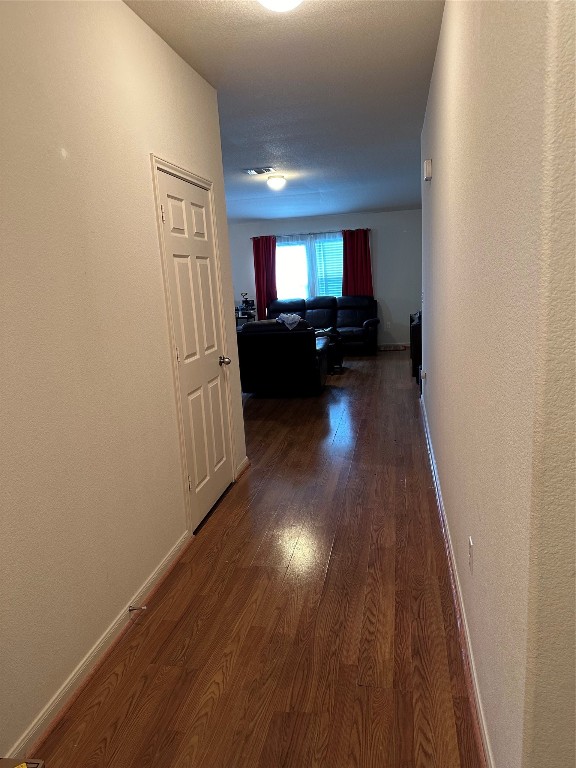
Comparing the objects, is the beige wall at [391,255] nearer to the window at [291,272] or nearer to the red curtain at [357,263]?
the red curtain at [357,263]

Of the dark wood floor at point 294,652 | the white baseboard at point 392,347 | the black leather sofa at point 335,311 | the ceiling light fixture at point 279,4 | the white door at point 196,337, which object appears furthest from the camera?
the white baseboard at point 392,347

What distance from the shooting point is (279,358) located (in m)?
6.20

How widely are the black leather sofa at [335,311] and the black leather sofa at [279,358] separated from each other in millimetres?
3090

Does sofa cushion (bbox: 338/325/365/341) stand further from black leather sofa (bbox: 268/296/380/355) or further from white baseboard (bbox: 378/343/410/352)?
white baseboard (bbox: 378/343/410/352)

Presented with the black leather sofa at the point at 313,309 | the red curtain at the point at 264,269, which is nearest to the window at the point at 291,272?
the red curtain at the point at 264,269

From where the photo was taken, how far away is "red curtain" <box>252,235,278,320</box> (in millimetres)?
10203

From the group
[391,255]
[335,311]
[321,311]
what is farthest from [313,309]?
[391,255]

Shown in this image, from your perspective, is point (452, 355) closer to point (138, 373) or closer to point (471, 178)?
point (471, 178)

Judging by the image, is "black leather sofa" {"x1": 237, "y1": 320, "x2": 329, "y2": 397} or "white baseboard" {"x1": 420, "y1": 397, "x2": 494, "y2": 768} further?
"black leather sofa" {"x1": 237, "y1": 320, "x2": 329, "y2": 397}

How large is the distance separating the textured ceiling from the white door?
27.6 inches

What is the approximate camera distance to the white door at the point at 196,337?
279 cm

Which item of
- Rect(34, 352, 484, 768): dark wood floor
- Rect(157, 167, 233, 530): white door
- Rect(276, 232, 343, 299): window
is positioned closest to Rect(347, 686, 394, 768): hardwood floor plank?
Rect(34, 352, 484, 768): dark wood floor

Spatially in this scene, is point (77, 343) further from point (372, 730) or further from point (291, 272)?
point (291, 272)

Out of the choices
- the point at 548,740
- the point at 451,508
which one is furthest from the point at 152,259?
the point at 548,740
